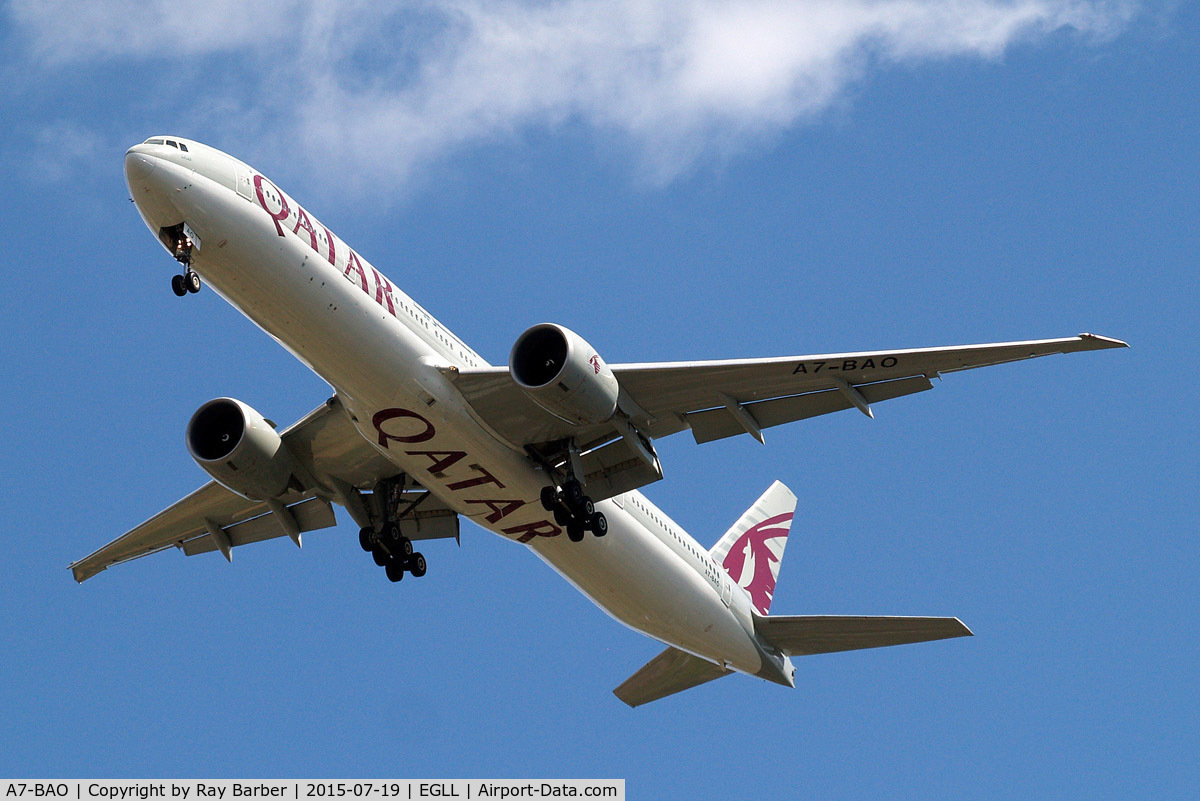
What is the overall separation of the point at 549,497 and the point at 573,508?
0.45 meters

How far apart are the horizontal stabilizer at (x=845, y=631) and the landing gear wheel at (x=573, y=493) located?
7145 millimetres

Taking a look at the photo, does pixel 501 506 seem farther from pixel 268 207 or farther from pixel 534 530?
pixel 268 207

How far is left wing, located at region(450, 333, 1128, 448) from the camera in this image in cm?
2197

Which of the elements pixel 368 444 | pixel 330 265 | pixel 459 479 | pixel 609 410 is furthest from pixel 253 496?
pixel 609 410

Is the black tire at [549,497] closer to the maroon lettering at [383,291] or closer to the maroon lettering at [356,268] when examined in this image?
the maroon lettering at [383,291]

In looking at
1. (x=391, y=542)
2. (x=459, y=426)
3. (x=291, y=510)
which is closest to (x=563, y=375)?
(x=459, y=426)

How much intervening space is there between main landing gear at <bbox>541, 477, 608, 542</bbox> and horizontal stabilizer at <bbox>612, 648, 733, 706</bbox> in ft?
22.7

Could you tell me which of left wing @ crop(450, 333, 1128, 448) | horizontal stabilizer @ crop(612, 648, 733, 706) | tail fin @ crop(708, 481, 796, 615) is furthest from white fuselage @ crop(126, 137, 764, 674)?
tail fin @ crop(708, 481, 796, 615)

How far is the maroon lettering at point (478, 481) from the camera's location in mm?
22953

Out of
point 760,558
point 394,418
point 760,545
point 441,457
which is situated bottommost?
point 441,457

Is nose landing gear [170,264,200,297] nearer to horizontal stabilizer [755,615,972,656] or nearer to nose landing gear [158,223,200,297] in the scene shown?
nose landing gear [158,223,200,297]

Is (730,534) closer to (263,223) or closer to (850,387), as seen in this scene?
(850,387)

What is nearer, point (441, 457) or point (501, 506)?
point (441, 457)

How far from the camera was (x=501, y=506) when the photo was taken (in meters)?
23.8
